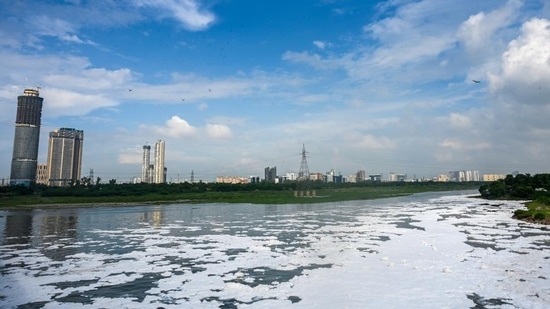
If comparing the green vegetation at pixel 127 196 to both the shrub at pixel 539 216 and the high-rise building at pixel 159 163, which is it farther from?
the high-rise building at pixel 159 163

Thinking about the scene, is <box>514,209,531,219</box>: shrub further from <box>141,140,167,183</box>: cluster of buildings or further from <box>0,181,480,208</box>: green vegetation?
<box>141,140,167,183</box>: cluster of buildings

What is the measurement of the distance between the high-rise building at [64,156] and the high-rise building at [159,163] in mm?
25363

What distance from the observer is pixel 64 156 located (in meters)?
122

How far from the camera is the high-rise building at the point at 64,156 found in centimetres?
11981

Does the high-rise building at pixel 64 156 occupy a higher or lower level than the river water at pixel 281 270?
higher

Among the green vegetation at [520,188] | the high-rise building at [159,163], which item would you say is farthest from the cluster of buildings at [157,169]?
the green vegetation at [520,188]

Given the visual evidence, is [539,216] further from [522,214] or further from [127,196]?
[127,196]

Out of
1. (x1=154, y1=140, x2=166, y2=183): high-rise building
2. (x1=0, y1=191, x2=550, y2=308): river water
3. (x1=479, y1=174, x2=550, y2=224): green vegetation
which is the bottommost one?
(x1=0, y1=191, x2=550, y2=308): river water

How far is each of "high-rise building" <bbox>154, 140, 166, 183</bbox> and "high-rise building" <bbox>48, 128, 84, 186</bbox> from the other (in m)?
25.4

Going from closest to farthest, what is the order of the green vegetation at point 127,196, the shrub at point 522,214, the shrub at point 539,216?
1. the shrub at point 539,216
2. the shrub at point 522,214
3. the green vegetation at point 127,196

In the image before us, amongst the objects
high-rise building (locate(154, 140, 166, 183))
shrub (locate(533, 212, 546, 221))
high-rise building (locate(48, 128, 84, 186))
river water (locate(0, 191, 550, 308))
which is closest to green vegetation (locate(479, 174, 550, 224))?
shrub (locate(533, 212, 546, 221))

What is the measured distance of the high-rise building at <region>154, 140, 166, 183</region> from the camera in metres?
124

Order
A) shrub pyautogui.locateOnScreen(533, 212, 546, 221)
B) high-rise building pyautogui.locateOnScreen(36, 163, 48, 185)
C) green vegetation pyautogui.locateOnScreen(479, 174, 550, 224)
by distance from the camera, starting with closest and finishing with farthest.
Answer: shrub pyautogui.locateOnScreen(533, 212, 546, 221) < green vegetation pyautogui.locateOnScreen(479, 174, 550, 224) < high-rise building pyautogui.locateOnScreen(36, 163, 48, 185)

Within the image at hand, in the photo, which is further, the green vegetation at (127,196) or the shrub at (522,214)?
the green vegetation at (127,196)
